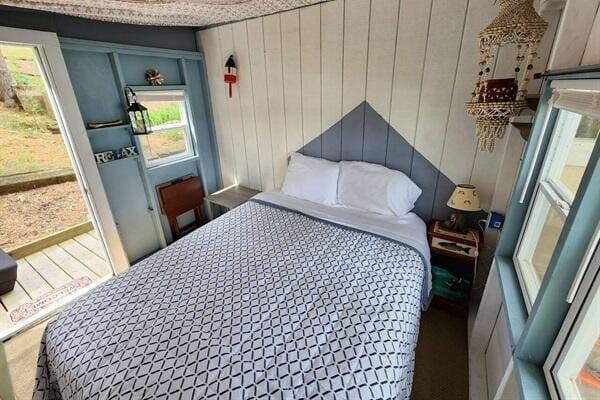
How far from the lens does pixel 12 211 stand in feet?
9.87

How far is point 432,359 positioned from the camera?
65.2 inches

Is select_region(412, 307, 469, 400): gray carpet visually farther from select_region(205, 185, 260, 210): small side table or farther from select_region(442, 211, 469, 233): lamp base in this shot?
select_region(205, 185, 260, 210): small side table

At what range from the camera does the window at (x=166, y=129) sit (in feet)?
8.38

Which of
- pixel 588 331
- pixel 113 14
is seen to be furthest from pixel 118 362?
pixel 113 14

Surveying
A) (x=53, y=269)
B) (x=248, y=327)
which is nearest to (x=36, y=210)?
(x=53, y=269)

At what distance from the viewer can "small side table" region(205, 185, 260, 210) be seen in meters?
2.72

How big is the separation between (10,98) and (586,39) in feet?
14.0

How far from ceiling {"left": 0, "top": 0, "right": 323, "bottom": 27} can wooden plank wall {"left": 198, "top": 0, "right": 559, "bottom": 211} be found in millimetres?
246

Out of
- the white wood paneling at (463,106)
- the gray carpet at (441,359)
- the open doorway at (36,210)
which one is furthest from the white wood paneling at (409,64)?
the open doorway at (36,210)

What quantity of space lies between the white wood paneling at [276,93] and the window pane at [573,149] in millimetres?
1961

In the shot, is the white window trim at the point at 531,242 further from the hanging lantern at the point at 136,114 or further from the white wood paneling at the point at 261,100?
the hanging lantern at the point at 136,114

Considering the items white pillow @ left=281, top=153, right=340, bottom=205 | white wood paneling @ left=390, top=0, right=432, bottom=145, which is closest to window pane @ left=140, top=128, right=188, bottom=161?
white pillow @ left=281, top=153, right=340, bottom=205

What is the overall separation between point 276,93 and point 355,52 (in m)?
0.81

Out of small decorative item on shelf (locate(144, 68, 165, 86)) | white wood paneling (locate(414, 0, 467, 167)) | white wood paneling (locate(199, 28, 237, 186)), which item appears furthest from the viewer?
white wood paneling (locate(199, 28, 237, 186))
